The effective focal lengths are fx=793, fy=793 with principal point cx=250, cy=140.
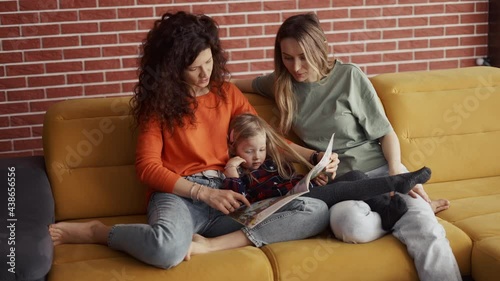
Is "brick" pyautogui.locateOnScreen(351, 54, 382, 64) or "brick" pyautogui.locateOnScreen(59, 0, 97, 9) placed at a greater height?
"brick" pyautogui.locateOnScreen(59, 0, 97, 9)

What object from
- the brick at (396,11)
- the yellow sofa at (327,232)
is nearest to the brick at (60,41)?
the yellow sofa at (327,232)

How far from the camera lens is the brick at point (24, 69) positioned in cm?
412

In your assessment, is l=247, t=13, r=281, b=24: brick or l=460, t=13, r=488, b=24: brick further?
l=460, t=13, r=488, b=24: brick

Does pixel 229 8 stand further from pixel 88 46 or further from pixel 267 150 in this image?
pixel 267 150

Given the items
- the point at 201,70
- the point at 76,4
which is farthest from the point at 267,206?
the point at 76,4

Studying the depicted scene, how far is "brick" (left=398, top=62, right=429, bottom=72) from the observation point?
4.61 meters

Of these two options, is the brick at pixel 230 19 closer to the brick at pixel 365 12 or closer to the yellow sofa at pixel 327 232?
the brick at pixel 365 12

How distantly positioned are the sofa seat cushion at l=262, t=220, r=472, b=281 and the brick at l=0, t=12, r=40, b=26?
2.11 meters

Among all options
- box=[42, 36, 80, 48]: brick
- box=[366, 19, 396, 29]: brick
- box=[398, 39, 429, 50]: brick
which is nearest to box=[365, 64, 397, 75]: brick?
box=[398, 39, 429, 50]: brick

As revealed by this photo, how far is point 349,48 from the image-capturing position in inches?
177

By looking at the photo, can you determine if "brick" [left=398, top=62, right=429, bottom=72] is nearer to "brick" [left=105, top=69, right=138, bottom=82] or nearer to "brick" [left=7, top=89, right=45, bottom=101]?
"brick" [left=105, top=69, right=138, bottom=82]

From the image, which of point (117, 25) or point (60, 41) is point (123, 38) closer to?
point (117, 25)

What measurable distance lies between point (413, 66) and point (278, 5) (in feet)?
2.97

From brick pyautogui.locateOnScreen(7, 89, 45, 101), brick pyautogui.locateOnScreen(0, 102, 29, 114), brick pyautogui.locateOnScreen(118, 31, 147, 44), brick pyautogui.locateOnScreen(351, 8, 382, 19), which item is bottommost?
brick pyautogui.locateOnScreen(0, 102, 29, 114)
